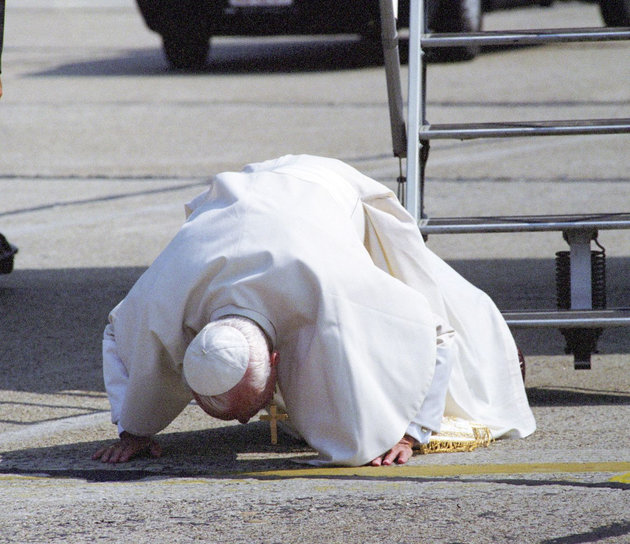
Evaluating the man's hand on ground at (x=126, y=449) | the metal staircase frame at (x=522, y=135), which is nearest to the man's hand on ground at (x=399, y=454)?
the man's hand on ground at (x=126, y=449)

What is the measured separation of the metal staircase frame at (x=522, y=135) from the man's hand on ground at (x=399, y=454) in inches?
34.0

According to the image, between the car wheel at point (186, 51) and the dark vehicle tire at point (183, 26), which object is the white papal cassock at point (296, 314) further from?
the car wheel at point (186, 51)

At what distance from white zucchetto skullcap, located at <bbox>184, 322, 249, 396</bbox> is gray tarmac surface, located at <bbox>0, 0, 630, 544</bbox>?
30cm

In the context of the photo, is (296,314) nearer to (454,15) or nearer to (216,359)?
(216,359)

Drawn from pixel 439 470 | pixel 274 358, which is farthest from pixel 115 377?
pixel 439 470

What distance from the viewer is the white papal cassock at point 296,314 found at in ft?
11.5

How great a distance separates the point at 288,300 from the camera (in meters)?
3.52

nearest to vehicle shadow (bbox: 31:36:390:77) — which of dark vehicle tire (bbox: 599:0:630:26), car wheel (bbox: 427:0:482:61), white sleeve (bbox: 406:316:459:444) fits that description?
car wheel (bbox: 427:0:482:61)

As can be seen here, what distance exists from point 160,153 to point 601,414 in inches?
246

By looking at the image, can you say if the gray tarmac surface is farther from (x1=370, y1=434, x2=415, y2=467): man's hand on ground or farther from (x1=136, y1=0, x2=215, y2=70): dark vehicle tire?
(x1=136, y1=0, x2=215, y2=70): dark vehicle tire

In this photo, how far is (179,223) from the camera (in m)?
7.61

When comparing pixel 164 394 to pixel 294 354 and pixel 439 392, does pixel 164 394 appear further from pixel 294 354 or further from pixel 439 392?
pixel 439 392

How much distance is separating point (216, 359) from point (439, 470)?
0.76 metres

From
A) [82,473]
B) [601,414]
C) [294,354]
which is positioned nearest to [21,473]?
[82,473]
